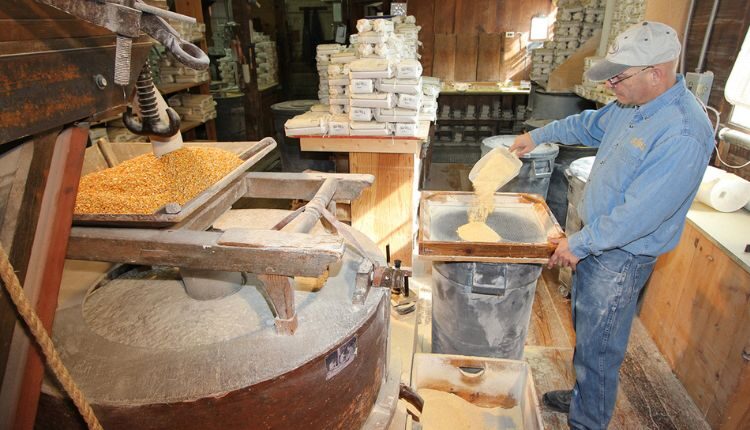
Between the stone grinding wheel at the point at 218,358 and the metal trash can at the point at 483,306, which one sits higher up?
the stone grinding wheel at the point at 218,358

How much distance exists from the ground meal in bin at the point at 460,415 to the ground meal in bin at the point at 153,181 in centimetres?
198

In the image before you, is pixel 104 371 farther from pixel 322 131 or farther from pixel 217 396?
pixel 322 131

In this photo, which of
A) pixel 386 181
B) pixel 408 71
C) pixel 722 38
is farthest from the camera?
pixel 386 181

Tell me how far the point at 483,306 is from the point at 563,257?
63 cm

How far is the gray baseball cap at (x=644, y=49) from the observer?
205cm

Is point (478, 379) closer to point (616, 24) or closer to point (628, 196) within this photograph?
point (628, 196)

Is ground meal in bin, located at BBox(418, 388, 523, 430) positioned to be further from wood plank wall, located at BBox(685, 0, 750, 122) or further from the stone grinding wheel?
wood plank wall, located at BBox(685, 0, 750, 122)

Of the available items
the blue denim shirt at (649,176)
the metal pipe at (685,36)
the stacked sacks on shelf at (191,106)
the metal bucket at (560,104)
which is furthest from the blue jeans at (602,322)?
the stacked sacks on shelf at (191,106)

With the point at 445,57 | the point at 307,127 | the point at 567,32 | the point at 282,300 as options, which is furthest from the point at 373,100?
the point at 445,57

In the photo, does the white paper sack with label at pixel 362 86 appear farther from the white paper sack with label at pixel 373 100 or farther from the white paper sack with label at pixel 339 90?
the white paper sack with label at pixel 339 90

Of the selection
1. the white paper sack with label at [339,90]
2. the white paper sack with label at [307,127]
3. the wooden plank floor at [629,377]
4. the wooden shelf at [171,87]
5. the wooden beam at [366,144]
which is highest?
the white paper sack with label at [339,90]

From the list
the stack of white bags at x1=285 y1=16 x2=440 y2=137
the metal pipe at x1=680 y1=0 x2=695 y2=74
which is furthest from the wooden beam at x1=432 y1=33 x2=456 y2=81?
the metal pipe at x1=680 y1=0 x2=695 y2=74

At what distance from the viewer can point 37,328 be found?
949mm

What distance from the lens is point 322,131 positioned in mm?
3893
